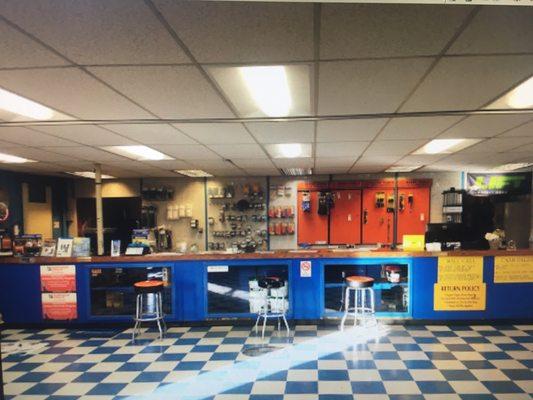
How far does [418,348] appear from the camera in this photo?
173 inches

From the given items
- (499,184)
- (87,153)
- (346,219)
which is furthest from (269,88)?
(499,184)

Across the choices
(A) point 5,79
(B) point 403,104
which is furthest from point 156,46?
(B) point 403,104

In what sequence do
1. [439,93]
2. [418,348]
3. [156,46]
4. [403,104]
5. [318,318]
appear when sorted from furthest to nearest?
[318,318] → [418,348] → [403,104] → [439,93] → [156,46]

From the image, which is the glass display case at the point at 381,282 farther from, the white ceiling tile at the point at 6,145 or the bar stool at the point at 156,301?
the white ceiling tile at the point at 6,145

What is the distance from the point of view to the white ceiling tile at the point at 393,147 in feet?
16.2

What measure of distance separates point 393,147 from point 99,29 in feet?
15.1

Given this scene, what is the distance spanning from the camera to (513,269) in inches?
208

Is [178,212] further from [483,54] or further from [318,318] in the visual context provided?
[483,54]

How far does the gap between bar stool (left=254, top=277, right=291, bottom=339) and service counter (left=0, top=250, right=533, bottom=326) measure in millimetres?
191

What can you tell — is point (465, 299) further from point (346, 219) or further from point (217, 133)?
point (217, 133)

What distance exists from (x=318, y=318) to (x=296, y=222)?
432 centimetres

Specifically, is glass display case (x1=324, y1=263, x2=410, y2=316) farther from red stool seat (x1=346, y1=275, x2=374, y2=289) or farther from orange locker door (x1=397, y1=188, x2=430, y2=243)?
orange locker door (x1=397, y1=188, x2=430, y2=243)

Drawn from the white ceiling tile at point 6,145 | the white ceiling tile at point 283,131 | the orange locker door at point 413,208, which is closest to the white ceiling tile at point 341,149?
the white ceiling tile at point 283,131

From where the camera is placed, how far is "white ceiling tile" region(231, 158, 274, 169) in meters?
6.50
